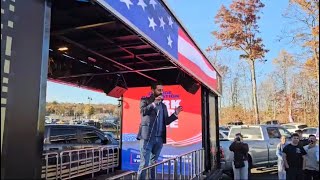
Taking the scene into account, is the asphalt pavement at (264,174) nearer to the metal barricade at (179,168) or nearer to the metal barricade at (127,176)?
the metal barricade at (179,168)

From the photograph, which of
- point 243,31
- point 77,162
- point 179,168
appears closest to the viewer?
point 179,168

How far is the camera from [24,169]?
2.80m

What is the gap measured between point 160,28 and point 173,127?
5.46 m

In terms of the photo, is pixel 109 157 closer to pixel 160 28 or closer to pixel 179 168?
pixel 179 168

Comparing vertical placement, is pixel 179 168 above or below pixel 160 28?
below

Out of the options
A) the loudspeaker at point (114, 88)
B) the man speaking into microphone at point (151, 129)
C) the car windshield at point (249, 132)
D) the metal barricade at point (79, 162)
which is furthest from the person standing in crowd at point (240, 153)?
the metal barricade at point (79, 162)

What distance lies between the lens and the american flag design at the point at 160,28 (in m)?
3.95

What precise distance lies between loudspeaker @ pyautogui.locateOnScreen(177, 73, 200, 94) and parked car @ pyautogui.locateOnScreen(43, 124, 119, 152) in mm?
3008

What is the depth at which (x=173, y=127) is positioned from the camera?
33.9 ft

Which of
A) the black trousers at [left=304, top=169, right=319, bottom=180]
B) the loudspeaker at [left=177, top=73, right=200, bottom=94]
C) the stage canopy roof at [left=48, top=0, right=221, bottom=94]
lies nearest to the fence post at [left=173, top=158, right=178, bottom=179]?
the stage canopy roof at [left=48, top=0, right=221, bottom=94]

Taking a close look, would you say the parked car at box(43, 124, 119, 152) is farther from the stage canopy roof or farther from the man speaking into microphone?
the man speaking into microphone

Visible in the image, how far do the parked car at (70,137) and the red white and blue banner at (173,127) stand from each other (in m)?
1.01

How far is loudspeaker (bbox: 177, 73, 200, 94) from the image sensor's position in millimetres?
9844

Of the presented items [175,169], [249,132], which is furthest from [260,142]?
[175,169]
